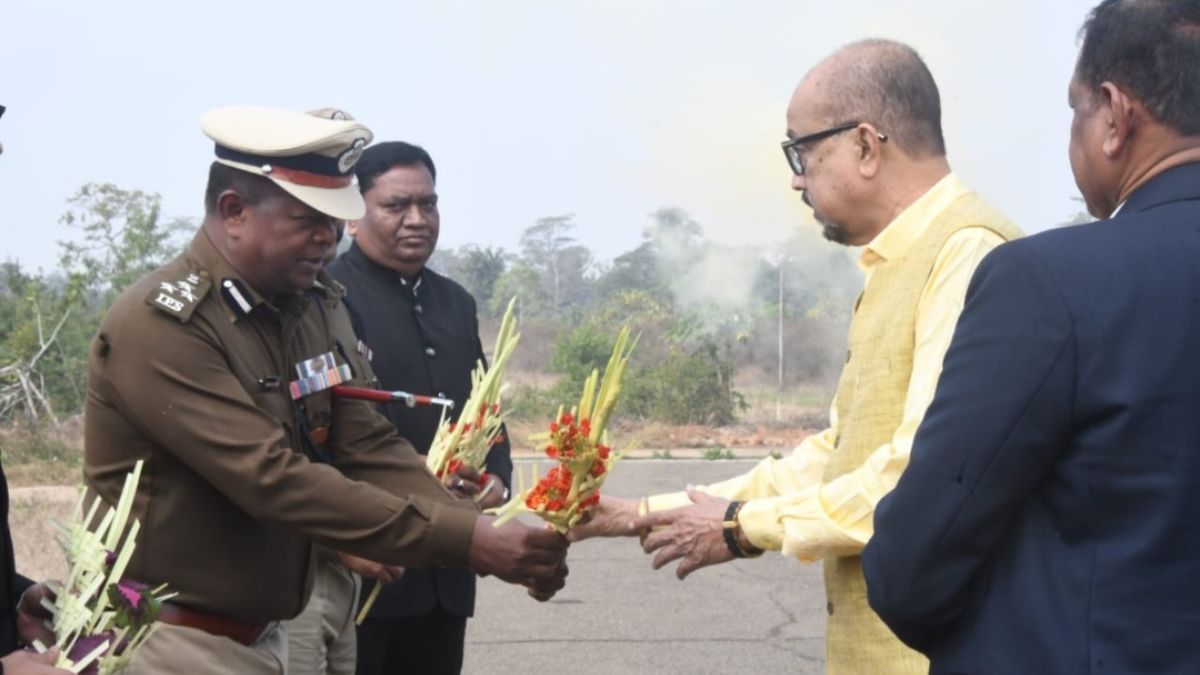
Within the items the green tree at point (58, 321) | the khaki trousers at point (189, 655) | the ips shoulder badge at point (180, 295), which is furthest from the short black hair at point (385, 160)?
the green tree at point (58, 321)

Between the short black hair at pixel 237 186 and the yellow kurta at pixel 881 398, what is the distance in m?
1.51

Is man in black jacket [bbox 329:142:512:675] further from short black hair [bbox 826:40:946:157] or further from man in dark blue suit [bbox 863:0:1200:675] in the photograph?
man in dark blue suit [bbox 863:0:1200:675]

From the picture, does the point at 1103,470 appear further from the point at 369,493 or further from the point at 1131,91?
the point at 369,493

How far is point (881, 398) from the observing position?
3.37 meters

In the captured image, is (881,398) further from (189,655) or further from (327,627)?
(327,627)

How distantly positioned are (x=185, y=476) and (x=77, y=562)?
645 mm

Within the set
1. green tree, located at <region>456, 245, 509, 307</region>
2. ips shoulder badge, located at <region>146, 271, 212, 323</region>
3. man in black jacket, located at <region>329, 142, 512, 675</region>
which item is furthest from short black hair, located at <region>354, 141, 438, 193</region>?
green tree, located at <region>456, 245, 509, 307</region>

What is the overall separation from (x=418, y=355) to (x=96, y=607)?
2.48 meters

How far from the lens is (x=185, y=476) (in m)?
3.57

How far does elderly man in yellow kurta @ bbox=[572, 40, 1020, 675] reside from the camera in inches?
130

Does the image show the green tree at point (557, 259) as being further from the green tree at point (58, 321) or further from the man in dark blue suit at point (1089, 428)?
the man in dark blue suit at point (1089, 428)

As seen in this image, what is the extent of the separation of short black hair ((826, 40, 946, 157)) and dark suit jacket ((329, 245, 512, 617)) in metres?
2.22

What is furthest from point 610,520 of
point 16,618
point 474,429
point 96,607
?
point 16,618

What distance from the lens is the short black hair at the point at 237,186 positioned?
372 cm
